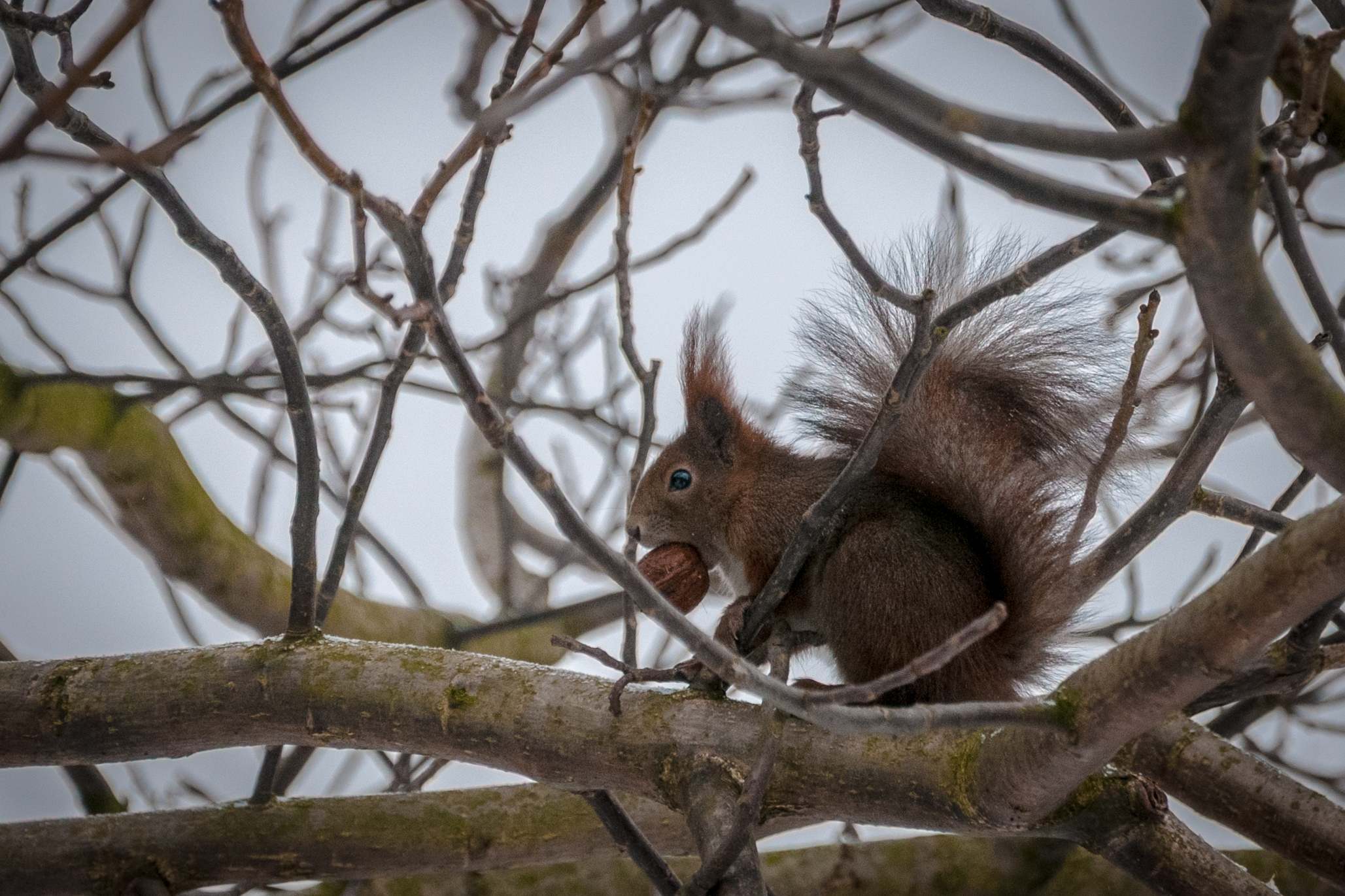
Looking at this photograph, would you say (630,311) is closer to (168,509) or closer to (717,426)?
(717,426)

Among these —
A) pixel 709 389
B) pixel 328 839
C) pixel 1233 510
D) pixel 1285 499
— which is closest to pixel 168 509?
pixel 328 839

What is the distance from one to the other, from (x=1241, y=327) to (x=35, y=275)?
240 centimetres

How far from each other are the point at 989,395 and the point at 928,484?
8.9 inches

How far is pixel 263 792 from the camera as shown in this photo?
191 cm

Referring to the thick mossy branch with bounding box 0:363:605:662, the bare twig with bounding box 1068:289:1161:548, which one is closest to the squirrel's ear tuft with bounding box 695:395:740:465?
the thick mossy branch with bounding box 0:363:605:662

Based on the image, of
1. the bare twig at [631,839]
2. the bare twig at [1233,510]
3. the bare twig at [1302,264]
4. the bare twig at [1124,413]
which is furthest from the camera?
the bare twig at [1233,510]

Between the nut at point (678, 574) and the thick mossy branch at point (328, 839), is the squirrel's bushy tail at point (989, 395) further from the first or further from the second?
the thick mossy branch at point (328, 839)

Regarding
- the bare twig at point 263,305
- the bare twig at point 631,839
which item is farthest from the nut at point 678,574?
the bare twig at point 263,305

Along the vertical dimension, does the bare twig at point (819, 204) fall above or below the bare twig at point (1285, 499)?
above

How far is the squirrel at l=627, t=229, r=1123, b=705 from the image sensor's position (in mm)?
1934

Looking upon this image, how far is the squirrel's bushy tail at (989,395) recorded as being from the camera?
6.48 feet

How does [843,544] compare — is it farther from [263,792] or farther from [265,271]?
[265,271]

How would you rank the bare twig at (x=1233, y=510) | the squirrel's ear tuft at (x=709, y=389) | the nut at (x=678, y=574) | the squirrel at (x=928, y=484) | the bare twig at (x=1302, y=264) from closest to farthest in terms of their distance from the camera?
the bare twig at (x=1302, y=264), the bare twig at (x=1233, y=510), the squirrel at (x=928, y=484), the nut at (x=678, y=574), the squirrel's ear tuft at (x=709, y=389)

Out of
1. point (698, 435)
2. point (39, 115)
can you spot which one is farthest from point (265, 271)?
point (39, 115)
